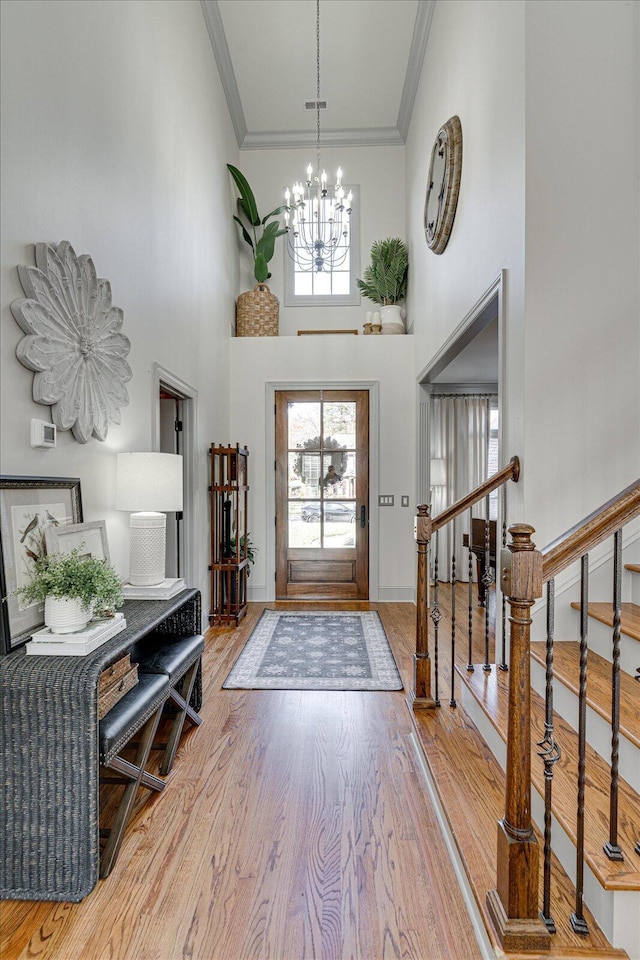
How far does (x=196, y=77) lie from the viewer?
13.7 feet

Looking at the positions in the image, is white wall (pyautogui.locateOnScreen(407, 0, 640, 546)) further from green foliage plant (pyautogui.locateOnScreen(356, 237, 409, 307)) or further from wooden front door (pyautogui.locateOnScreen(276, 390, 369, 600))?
green foliage plant (pyautogui.locateOnScreen(356, 237, 409, 307))

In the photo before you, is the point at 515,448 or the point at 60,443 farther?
the point at 515,448

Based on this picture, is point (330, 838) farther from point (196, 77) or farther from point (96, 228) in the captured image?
point (196, 77)

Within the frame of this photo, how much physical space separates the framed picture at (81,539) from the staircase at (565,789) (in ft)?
5.32

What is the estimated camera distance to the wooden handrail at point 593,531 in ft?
4.18

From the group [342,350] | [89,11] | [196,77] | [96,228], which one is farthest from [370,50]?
[96,228]

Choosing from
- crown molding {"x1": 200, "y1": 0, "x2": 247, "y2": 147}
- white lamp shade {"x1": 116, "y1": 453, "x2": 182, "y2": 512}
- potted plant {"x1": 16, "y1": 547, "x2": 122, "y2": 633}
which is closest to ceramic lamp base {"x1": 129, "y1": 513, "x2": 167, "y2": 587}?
white lamp shade {"x1": 116, "y1": 453, "x2": 182, "y2": 512}

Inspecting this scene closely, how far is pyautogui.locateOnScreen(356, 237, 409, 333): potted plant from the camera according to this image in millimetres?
5543

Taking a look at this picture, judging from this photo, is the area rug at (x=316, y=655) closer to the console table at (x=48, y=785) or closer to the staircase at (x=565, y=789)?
the staircase at (x=565, y=789)

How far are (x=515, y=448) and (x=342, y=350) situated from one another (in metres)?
3.22

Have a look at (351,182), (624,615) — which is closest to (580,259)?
(624,615)

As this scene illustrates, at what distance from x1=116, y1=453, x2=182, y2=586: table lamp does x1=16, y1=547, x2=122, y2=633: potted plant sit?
788 mm

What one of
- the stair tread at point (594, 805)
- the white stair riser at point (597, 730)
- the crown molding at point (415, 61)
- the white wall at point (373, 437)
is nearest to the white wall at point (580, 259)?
the white stair riser at point (597, 730)

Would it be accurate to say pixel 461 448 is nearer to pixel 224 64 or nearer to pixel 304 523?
pixel 304 523
